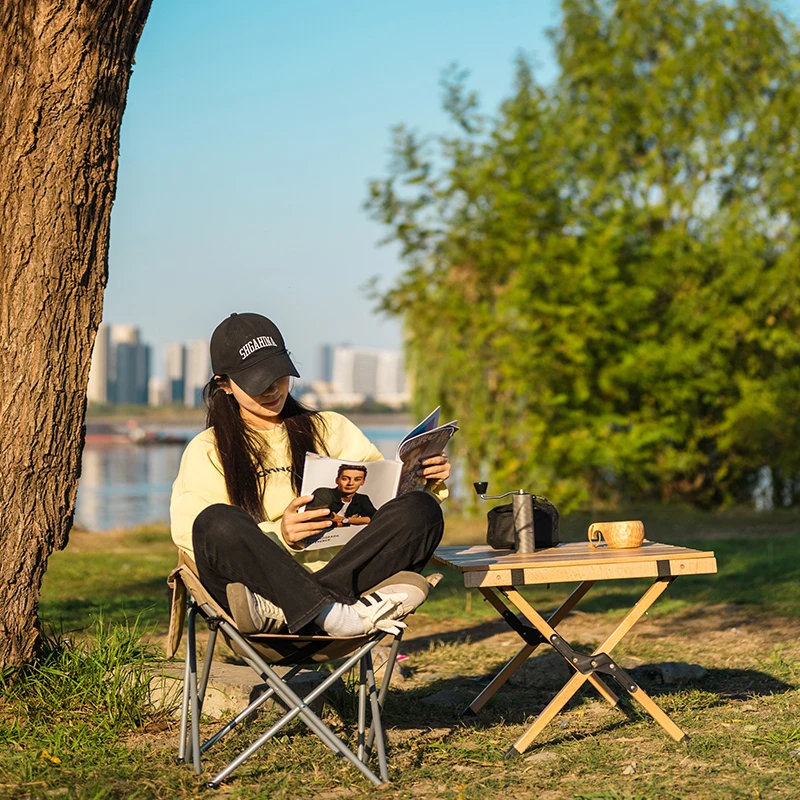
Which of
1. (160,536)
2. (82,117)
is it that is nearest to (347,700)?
(82,117)

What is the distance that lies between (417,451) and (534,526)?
21.4 inches

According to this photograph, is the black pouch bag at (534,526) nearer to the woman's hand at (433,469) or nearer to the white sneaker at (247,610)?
the woman's hand at (433,469)

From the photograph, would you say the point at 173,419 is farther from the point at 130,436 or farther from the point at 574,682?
the point at 574,682

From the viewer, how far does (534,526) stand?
4.02 metres

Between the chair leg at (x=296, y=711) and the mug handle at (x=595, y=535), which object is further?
the mug handle at (x=595, y=535)

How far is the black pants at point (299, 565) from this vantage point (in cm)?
333

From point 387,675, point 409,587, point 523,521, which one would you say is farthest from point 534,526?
point 387,675

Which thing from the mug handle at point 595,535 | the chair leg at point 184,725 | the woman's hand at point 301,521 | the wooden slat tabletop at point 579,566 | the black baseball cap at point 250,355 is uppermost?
the black baseball cap at point 250,355

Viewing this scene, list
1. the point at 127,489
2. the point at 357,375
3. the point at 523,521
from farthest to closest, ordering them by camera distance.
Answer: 1. the point at 357,375
2. the point at 127,489
3. the point at 523,521

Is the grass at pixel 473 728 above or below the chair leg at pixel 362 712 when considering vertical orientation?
below

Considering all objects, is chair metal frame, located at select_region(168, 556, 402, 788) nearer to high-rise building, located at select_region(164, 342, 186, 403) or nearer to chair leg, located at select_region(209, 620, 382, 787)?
chair leg, located at select_region(209, 620, 382, 787)

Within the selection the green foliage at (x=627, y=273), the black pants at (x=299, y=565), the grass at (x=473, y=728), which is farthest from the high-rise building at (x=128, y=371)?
the black pants at (x=299, y=565)

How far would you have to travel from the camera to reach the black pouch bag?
13.2 ft

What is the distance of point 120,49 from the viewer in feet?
13.9
